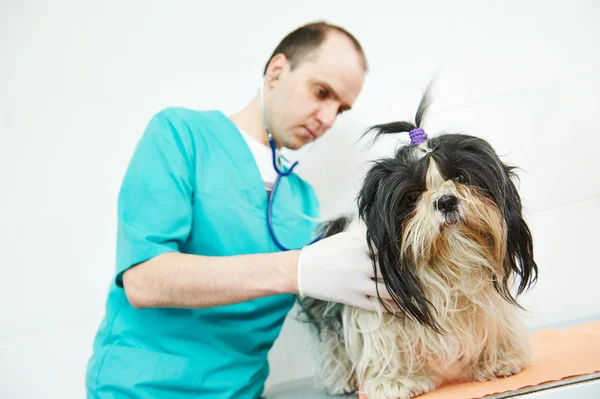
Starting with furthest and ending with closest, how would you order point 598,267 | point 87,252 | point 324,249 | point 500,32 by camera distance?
point 87,252, point 500,32, point 598,267, point 324,249

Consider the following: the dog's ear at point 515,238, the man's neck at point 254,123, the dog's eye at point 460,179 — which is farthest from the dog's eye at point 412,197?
the man's neck at point 254,123

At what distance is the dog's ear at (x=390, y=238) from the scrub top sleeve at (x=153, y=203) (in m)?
0.57

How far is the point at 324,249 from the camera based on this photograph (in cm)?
132

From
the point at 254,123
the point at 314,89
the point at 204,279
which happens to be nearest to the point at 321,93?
the point at 314,89

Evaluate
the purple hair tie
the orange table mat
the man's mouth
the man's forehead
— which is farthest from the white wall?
the purple hair tie

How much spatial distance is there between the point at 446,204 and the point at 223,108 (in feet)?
4.64

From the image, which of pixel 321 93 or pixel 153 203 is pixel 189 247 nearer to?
pixel 153 203

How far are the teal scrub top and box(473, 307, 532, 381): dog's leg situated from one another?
2.37ft

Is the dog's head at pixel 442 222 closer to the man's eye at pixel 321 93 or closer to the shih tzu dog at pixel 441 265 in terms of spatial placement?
the shih tzu dog at pixel 441 265

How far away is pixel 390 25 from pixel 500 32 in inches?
19.2

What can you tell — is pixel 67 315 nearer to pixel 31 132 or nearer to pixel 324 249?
pixel 31 132

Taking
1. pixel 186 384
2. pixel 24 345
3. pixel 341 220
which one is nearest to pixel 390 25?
pixel 341 220

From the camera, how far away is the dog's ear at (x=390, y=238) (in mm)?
1129

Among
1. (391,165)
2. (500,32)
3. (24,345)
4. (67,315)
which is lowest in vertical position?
(24,345)
